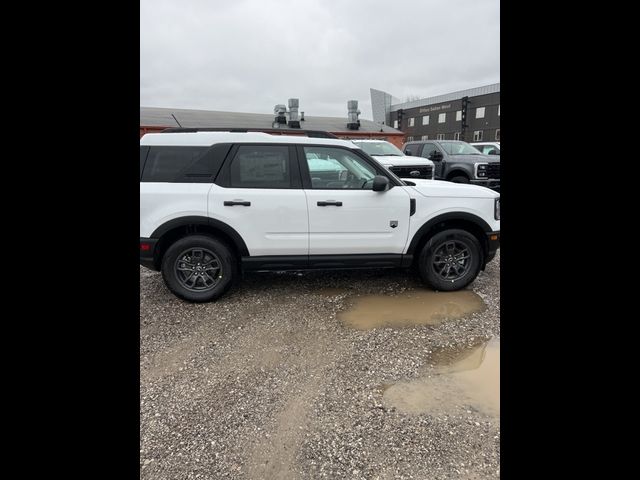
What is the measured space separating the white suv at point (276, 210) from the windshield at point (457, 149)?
8.03 metres

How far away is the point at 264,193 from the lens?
12.7 feet

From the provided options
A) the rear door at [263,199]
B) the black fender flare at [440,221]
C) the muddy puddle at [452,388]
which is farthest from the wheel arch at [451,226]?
the muddy puddle at [452,388]

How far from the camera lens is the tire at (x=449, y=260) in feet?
13.8

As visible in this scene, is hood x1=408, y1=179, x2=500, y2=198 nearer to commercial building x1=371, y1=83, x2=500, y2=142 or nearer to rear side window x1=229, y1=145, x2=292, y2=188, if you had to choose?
rear side window x1=229, y1=145, x2=292, y2=188

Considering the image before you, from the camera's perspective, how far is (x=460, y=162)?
1086cm

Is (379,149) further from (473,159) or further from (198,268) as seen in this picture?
(198,268)

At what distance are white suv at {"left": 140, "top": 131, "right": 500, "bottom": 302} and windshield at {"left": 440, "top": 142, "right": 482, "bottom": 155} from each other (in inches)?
316

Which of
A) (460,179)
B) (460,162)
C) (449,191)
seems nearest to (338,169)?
(449,191)

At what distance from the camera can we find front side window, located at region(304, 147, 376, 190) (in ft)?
13.2
